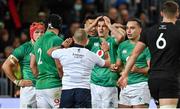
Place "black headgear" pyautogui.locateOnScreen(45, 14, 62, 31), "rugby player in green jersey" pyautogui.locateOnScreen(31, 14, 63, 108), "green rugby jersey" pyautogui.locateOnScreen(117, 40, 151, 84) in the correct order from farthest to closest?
"green rugby jersey" pyautogui.locateOnScreen(117, 40, 151, 84) < "black headgear" pyautogui.locateOnScreen(45, 14, 62, 31) < "rugby player in green jersey" pyautogui.locateOnScreen(31, 14, 63, 108)

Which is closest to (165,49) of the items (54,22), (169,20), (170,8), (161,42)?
(161,42)

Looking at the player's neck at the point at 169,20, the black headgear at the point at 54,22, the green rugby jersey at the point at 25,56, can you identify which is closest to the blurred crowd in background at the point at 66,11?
the green rugby jersey at the point at 25,56

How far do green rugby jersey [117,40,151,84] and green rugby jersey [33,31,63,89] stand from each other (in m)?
1.44

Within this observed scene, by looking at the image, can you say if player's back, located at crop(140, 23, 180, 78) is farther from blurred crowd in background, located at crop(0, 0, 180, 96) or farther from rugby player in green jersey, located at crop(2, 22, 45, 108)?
blurred crowd in background, located at crop(0, 0, 180, 96)

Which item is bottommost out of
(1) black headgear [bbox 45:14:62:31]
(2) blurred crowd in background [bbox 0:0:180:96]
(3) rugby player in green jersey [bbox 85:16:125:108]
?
(3) rugby player in green jersey [bbox 85:16:125:108]

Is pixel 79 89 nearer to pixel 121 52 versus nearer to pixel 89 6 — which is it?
pixel 121 52

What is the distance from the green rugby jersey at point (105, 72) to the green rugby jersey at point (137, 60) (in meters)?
0.17

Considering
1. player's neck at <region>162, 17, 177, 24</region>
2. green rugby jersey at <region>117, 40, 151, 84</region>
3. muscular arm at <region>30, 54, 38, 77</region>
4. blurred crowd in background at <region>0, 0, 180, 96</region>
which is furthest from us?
blurred crowd in background at <region>0, 0, 180, 96</region>

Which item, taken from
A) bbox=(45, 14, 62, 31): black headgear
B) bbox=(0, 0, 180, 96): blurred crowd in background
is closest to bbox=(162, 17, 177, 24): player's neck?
bbox=(45, 14, 62, 31): black headgear

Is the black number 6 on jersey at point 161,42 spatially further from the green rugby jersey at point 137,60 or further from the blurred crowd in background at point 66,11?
the blurred crowd in background at point 66,11

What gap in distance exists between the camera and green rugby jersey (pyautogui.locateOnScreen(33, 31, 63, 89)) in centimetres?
1097

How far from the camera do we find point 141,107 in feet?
38.4

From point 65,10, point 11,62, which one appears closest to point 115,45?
point 11,62

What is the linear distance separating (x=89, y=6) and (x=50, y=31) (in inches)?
373
